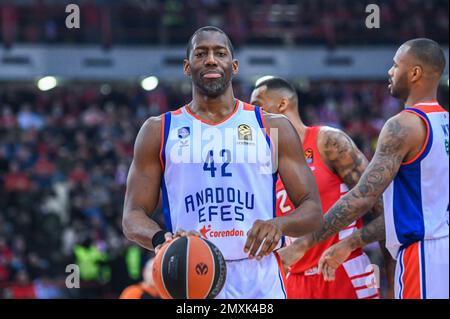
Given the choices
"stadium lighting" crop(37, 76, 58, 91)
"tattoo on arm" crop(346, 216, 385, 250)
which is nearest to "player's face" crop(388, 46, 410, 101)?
"tattoo on arm" crop(346, 216, 385, 250)

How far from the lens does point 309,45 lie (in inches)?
942

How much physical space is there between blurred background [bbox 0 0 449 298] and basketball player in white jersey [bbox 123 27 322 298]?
1444cm

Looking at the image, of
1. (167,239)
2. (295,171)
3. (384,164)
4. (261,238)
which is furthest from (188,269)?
(384,164)

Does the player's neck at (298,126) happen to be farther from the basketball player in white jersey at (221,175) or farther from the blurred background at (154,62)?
the blurred background at (154,62)

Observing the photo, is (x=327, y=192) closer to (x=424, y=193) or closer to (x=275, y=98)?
(x=275, y=98)

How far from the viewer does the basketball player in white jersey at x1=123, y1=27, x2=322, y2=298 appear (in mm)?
5012

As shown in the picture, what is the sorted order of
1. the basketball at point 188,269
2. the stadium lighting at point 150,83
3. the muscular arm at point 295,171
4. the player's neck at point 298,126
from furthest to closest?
1. the stadium lighting at point 150,83
2. the player's neck at point 298,126
3. the muscular arm at point 295,171
4. the basketball at point 188,269

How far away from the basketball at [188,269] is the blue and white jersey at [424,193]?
147cm

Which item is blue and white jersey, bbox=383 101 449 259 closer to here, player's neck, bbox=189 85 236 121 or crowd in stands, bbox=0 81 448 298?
player's neck, bbox=189 85 236 121

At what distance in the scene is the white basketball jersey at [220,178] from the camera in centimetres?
502

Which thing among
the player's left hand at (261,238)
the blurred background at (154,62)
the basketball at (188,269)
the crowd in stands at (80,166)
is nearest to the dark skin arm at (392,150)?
the player's left hand at (261,238)

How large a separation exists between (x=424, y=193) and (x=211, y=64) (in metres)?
1.52
